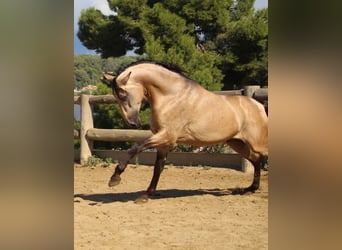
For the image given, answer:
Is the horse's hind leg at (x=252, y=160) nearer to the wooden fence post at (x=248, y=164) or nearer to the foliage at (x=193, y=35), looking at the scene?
the wooden fence post at (x=248, y=164)

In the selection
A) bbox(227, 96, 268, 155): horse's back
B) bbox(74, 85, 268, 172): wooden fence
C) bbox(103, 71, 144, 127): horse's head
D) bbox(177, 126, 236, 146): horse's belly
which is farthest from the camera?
bbox(74, 85, 268, 172): wooden fence

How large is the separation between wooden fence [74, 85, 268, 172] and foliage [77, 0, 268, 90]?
4.89 feet

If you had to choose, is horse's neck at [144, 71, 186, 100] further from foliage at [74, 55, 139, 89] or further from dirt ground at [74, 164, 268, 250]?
foliage at [74, 55, 139, 89]

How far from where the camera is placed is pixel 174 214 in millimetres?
2928

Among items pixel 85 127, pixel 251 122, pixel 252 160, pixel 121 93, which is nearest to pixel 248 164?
pixel 252 160

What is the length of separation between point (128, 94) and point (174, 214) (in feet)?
3.10

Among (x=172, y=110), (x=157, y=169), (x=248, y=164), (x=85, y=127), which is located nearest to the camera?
(x=172, y=110)

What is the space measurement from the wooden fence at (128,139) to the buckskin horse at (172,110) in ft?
4.04

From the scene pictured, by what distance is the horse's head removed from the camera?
3.29m

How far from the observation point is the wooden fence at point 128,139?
193 inches

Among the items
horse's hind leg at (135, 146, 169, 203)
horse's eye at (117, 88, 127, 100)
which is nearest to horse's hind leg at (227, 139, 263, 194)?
horse's hind leg at (135, 146, 169, 203)

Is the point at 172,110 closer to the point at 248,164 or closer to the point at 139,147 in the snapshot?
the point at 139,147
